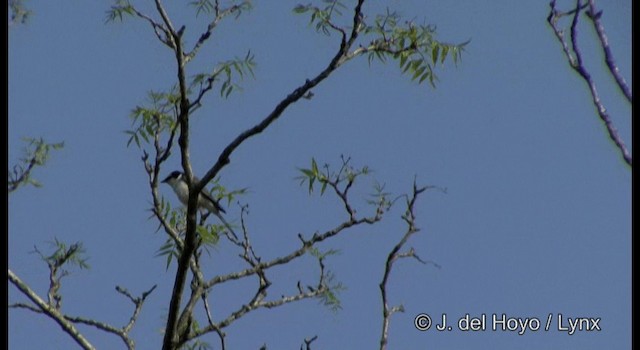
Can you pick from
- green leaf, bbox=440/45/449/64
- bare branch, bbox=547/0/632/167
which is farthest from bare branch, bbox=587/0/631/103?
green leaf, bbox=440/45/449/64

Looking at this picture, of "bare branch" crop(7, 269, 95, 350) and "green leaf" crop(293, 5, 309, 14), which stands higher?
"green leaf" crop(293, 5, 309, 14)

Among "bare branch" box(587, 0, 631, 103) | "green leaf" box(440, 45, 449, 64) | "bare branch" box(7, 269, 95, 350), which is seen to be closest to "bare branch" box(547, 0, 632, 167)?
"bare branch" box(587, 0, 631, 103)

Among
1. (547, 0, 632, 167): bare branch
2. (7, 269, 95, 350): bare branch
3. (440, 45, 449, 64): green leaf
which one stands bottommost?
(547, 0, 632, 167): bare branch

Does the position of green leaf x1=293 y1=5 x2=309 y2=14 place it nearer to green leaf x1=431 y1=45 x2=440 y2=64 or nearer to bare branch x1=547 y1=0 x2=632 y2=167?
green leaf x1=431 y1=45 x2=440 y2=64

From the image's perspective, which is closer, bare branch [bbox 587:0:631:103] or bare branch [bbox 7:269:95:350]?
bare branch [bbox 587:0:631:103]

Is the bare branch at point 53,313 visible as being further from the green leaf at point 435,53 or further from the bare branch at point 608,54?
the bare branch at point 608,54

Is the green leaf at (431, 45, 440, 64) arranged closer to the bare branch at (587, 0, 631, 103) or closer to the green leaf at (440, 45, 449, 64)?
the green leaf at (440, 45, 449, 64)

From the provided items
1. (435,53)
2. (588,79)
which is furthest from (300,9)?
(588,79)

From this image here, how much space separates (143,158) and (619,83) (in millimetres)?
4057

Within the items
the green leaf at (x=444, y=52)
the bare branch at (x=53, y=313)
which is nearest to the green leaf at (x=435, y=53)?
the green leaf at (x=444, y=52)
